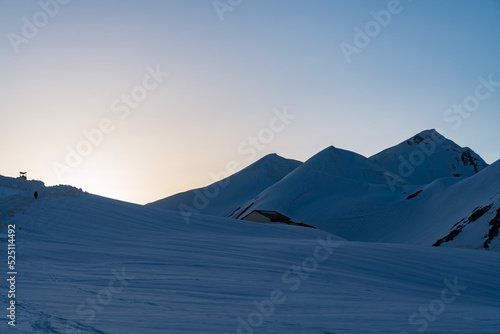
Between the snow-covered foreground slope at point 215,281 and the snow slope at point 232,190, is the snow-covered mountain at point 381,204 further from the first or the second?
the snow-covered foreground slope at point 215,281

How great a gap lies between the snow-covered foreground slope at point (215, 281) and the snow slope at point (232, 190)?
345 feet

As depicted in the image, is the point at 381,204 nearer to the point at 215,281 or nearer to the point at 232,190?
the point at 232,190

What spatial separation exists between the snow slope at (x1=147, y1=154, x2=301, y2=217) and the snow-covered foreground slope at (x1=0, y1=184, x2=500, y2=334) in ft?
345

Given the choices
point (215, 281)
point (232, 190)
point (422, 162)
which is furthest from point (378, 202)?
point (422, 162)

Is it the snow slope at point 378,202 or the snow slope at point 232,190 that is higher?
the snow slope at point 232,190

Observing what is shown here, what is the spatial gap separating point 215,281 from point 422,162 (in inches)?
7720

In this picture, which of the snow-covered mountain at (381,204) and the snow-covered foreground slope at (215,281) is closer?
the snow-covered foreground slope at (215,281)

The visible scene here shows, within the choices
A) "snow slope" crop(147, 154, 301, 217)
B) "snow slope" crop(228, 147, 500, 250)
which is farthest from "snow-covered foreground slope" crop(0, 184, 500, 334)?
"snow slope" crop(147, 154, 301, 217)

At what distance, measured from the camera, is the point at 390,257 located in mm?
16016

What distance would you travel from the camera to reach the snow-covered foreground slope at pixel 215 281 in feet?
22.6

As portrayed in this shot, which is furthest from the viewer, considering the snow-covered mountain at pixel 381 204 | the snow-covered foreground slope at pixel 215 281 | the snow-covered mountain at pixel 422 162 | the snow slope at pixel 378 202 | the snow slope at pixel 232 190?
the snow-covered mountain at pixel 422 162

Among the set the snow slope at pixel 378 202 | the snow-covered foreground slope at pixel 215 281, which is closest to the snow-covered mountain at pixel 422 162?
the snow slope at pixel 378 202

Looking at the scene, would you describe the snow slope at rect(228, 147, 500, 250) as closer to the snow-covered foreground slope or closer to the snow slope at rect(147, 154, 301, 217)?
the snow slope at rect(147, 154, 301, 217)

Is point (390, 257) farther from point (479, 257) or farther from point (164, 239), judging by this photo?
A: point (164, 239)
